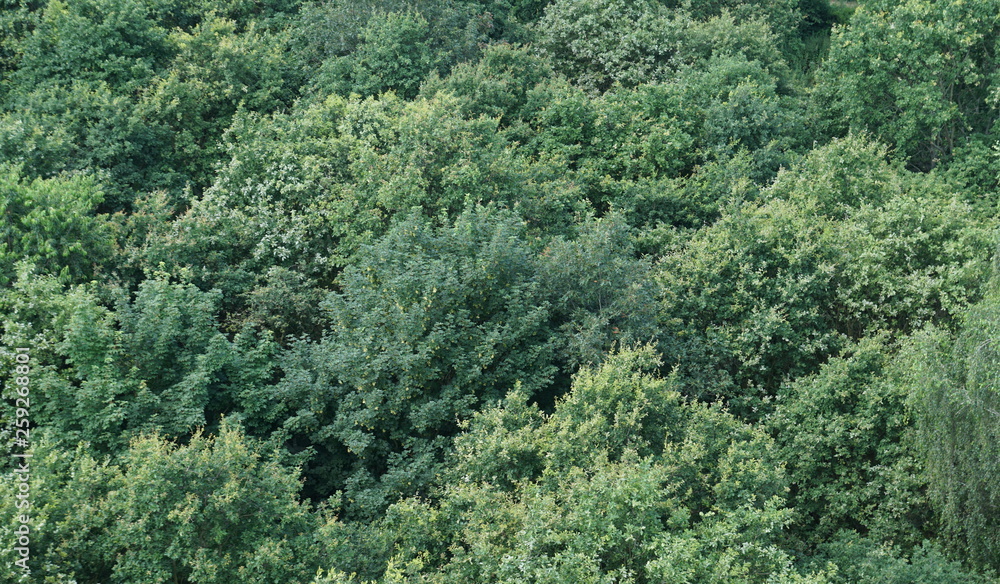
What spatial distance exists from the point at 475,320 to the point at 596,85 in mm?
19500

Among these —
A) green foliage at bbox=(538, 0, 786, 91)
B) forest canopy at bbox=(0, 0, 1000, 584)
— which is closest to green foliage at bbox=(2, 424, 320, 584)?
forest canopy at bbox=(0, 0, 1000, 584)

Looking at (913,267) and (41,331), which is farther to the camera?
(913,267)

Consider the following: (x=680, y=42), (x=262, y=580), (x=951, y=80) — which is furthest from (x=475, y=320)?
(x=951, y=80)

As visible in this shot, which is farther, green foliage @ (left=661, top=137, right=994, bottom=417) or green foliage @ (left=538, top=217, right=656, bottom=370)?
green foliage @ (left=661, top=137, right=994, bottom=417)

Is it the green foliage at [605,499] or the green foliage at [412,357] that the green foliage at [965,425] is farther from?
the green foliage at [412,357]

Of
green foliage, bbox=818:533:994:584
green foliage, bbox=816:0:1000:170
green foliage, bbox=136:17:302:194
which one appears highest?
green foliage, bbox=816:0:1000:170

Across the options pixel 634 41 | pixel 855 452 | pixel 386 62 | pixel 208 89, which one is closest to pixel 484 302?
pixel 855 452

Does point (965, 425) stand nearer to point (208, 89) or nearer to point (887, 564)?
A: point (887, 564)

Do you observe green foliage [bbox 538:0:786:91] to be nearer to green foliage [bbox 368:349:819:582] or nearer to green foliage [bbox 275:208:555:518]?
green foliage [bbox 275:208:555:518]

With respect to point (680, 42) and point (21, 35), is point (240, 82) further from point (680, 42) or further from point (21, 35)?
point (680, 42)

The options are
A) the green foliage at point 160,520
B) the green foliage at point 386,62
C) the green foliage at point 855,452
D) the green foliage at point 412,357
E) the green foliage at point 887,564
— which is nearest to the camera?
the green foliage at point 160,520

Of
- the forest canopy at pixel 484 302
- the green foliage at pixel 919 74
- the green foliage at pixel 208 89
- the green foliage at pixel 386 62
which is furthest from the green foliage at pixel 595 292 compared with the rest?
the green foliage at pixel 919 74

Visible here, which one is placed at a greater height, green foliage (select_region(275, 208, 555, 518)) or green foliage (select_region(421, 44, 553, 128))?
green foliage (select_region(421, 44, 553, 128))

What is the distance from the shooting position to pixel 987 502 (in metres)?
18.5
